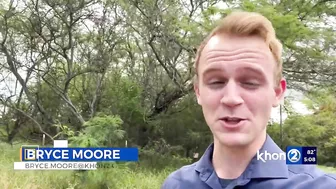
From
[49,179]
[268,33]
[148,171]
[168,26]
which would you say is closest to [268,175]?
[268,33]

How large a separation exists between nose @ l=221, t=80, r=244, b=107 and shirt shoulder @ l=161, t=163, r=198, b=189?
0.13 metres

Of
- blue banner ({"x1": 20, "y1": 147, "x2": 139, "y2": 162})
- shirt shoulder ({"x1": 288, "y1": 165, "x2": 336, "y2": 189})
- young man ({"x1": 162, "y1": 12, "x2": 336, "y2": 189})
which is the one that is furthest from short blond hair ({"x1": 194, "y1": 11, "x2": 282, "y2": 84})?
blue banner ({"x1": 20, "y1": 147, "x2": 139, "y2": 162})

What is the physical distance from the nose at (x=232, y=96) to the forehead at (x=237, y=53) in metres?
0.02

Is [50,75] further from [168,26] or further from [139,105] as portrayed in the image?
[168,26]

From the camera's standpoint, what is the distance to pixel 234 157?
1.70 ft

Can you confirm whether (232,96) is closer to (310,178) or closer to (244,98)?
(244,98)

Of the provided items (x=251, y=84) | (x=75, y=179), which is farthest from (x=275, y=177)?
(x=75, y=179)

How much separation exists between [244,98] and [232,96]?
0.6 inches

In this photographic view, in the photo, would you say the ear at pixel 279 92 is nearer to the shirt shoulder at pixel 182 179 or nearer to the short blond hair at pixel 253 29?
the short blond hair at pixel 253 29

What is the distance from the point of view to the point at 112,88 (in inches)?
149

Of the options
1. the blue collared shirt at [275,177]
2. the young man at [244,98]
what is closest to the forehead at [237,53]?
the young man at [244,98]

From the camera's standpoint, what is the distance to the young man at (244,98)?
49 cm

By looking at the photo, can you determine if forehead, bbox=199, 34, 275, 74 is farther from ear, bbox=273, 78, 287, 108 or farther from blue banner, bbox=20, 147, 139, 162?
blue banner, bbox=20, 147, 139, 162

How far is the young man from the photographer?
0.49 meters
